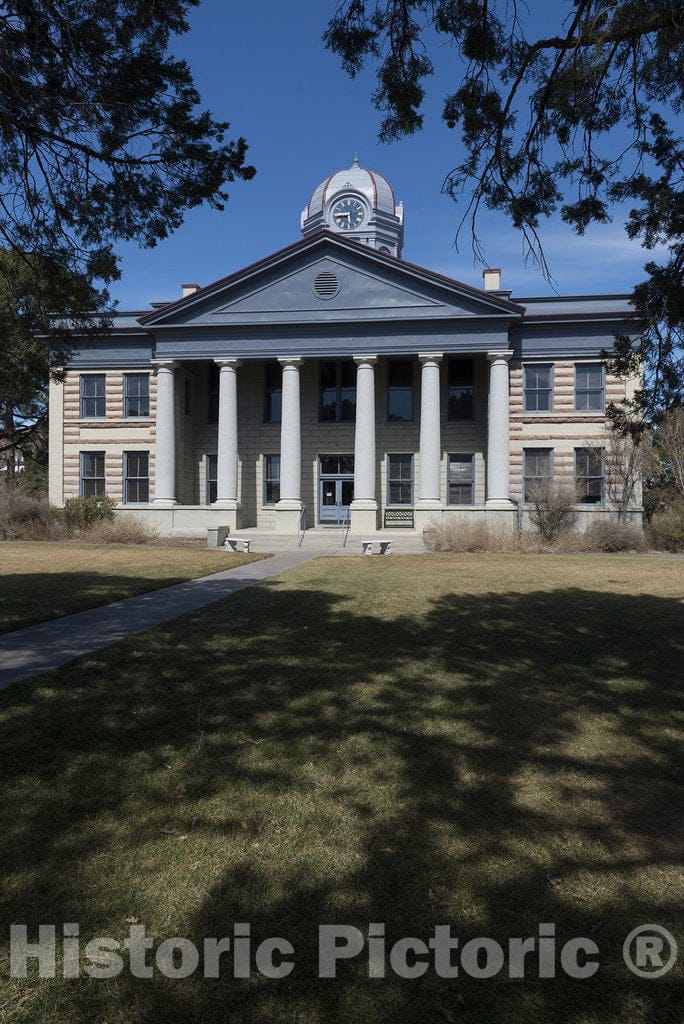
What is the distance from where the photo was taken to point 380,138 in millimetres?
7938

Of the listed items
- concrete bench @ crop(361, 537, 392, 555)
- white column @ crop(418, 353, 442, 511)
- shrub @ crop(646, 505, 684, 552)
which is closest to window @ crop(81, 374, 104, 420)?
white column @ crop(418, 353, 442, 511)

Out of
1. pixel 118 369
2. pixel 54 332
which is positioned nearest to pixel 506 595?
pixel 54 332

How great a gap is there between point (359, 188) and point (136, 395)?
24.5m

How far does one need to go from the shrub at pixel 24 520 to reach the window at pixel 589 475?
2222 centimetres

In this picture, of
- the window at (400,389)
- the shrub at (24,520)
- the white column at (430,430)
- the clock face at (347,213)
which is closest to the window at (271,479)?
the window at (400,389)

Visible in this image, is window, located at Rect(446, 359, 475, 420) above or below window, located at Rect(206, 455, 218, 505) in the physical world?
above

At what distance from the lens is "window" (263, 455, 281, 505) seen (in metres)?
33.1

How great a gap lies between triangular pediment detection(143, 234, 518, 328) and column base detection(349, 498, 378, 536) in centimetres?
817

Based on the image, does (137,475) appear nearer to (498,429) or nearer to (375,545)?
(375,545)

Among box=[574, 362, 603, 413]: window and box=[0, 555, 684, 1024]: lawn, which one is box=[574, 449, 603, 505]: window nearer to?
box=[574, 362, 603, 413]: window

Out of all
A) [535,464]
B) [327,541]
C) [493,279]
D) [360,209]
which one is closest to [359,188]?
[360,209]

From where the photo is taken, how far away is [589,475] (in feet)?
98.6

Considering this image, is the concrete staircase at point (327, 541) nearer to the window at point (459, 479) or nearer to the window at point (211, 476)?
the window at point (459, 479)

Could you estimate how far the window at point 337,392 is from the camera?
108 feet
